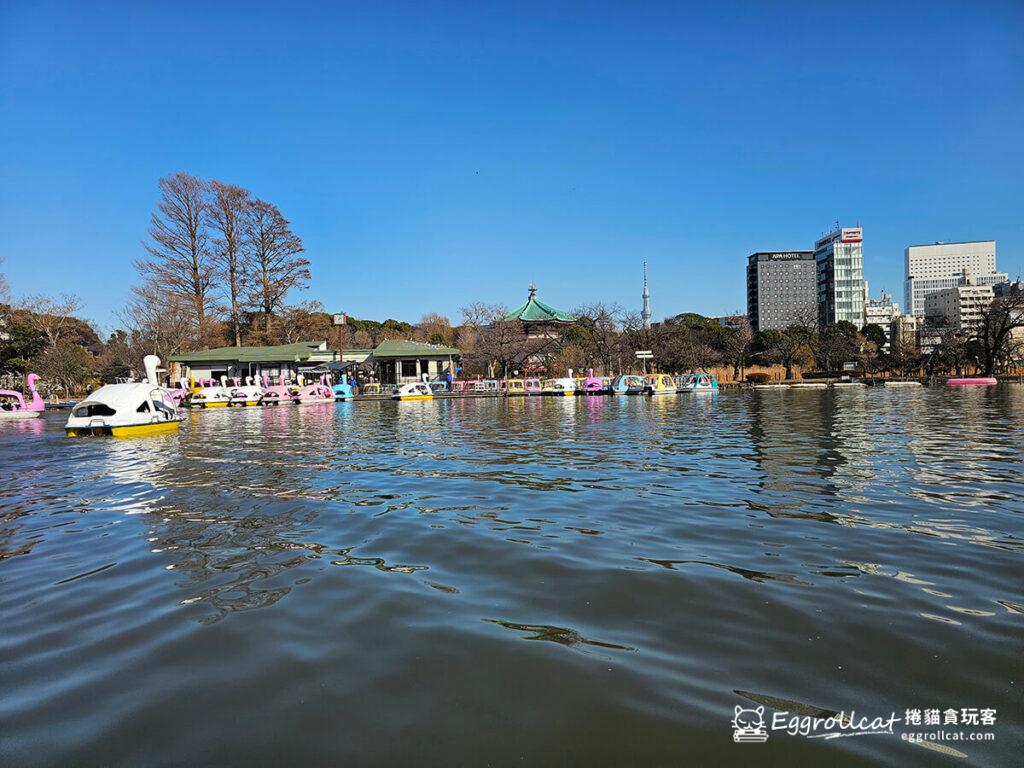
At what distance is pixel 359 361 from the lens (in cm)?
5216

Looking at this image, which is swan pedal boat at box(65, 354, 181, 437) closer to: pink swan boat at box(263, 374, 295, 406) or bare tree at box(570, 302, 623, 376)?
pink swan boat at box(263, 374, 295, 406)

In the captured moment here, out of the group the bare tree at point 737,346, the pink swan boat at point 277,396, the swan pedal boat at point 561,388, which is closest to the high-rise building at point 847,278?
the bare tree at point 737,346

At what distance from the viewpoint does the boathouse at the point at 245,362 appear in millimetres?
46031

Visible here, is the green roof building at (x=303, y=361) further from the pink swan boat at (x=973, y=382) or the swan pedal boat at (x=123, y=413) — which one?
the pink swan boat at (x=973, y=382)

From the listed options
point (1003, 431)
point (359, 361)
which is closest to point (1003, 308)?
point (1003, 431)

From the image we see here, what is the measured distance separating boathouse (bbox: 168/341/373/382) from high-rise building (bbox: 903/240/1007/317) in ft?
588

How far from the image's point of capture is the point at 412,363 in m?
50.6

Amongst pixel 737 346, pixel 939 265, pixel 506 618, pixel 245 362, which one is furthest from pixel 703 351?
pixel 939 265

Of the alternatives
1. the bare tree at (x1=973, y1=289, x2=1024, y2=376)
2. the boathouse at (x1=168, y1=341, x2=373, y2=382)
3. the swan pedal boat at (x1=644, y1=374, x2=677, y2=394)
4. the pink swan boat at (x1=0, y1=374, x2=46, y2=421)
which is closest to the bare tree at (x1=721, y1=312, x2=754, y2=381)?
the swan pedal boat at (x1=644, y1=374, x2=677, y2=394)

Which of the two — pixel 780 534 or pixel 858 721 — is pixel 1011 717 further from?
pixel 780 534

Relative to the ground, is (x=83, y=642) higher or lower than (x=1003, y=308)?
lower

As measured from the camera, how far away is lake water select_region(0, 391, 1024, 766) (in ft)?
7.80

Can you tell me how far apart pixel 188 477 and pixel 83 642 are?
6816mm

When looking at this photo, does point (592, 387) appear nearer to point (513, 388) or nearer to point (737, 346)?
point (513, 388)
